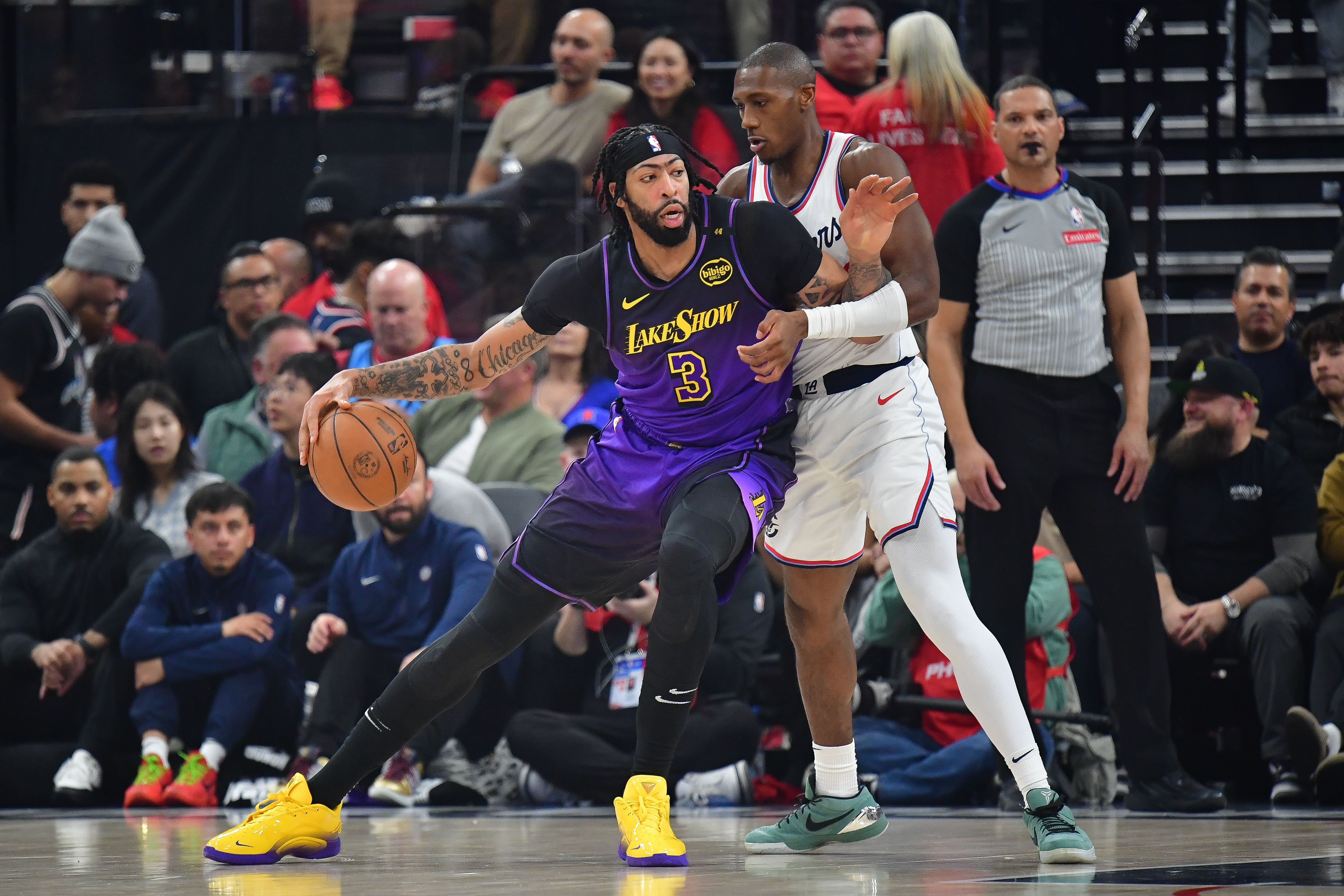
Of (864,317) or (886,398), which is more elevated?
(864,317)

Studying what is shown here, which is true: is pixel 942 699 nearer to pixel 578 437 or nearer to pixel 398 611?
pixel 578 437

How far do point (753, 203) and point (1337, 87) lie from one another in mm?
6897

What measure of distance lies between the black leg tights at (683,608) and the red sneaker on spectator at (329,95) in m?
7.46

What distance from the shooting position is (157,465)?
311 inches

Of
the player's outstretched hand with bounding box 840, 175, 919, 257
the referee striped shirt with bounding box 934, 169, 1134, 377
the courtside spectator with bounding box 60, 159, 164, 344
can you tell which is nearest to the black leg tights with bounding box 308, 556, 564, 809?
the player's outstretched hand with bounding box 840, 175, 919, 257

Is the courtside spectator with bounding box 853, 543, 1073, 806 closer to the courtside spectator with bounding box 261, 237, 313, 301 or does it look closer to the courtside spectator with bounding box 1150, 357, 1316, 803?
the courtside spectator with bounding box 1150, 357, 1316, 803

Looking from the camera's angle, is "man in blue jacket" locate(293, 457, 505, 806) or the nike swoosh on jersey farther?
"man in blue jacket" locate(293, 457, 505, 806)

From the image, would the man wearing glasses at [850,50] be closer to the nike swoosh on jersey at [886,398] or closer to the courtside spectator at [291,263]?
the nike swoosh on jersey at [886,398]

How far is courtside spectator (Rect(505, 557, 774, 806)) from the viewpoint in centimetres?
659

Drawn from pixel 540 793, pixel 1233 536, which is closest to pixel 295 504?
pixel 540 793

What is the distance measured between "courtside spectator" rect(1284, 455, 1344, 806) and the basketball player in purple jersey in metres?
2.69

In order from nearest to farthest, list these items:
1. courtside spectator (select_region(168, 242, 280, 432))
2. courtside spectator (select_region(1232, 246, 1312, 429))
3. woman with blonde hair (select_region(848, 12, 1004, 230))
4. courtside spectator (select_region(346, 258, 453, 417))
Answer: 1. woman with blonde hair (select_region(848, 12, 1004, 230))
2. courtside spectator (select_region(1232, 246, 1312, 429))
3. courtside spectator (select_region(346, 258, 453, 417))
4. courtside spectator (select_region(168, 242, 280, 432))

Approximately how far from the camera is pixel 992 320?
5.60 metres

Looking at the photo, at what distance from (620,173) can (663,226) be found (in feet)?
0.70
